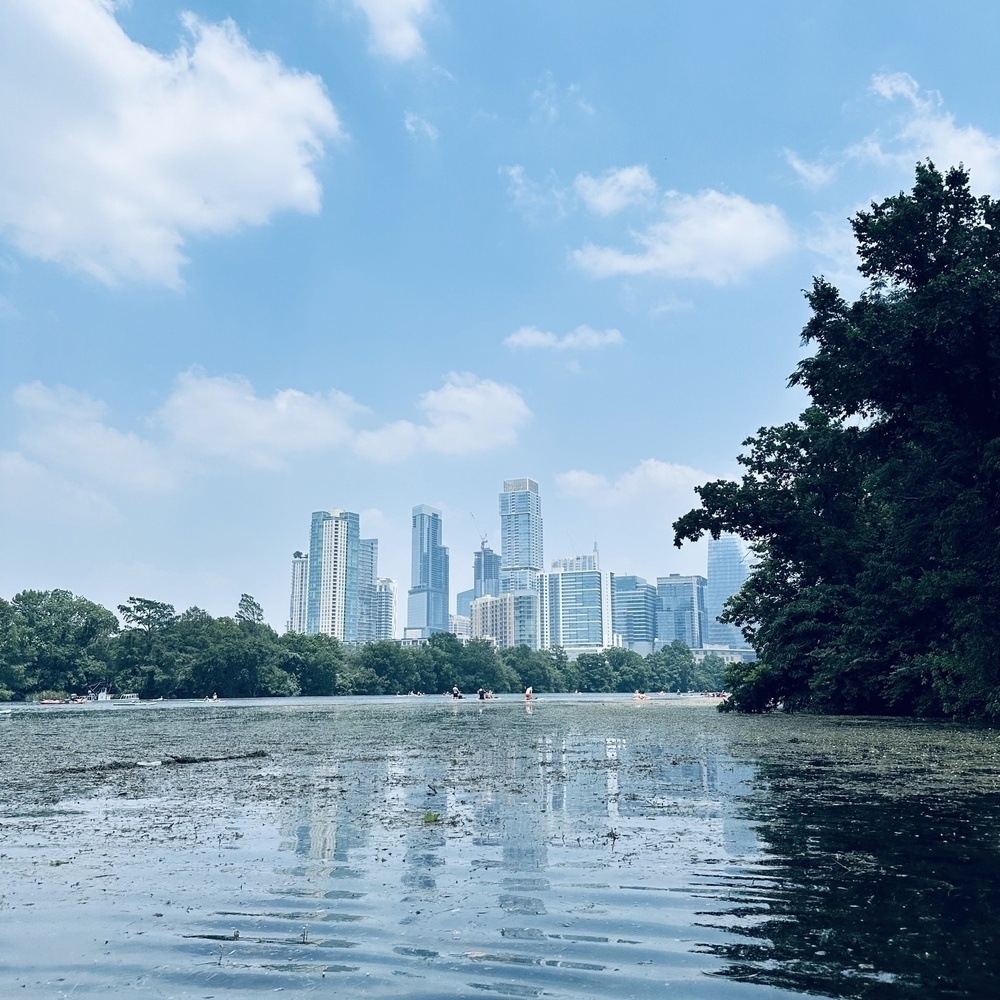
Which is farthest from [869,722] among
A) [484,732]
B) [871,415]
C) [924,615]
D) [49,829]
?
[49,829]

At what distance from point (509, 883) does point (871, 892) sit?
10.6ft

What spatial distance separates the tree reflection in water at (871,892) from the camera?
5.71m

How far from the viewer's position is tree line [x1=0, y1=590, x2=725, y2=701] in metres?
103

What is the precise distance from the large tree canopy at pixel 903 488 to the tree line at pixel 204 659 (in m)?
85.2

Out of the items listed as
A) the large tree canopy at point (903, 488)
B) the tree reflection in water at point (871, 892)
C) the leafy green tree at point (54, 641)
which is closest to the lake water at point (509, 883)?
the tree reflection in water at point (871, 892)

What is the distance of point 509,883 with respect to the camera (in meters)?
8.23

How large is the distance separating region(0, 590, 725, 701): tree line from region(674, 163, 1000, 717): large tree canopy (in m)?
85.2

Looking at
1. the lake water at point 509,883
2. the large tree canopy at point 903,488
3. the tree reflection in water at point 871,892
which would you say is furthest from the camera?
the large tree canopy at point 903,488

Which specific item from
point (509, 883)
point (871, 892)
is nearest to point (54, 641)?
point (509, 883)

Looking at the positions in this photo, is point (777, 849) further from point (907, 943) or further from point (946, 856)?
point (907, 943)

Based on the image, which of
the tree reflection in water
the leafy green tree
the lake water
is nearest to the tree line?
the leafy green tree

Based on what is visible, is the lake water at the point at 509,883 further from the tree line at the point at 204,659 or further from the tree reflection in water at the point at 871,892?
the tree line at the point at 204,659

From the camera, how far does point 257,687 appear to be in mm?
123812

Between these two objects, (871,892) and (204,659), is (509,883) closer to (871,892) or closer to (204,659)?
(871,892)
